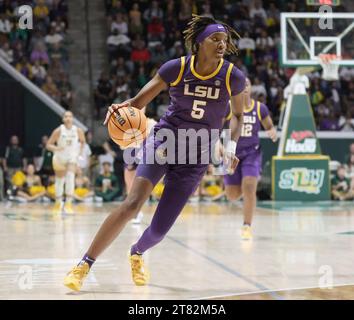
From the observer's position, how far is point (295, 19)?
17016mm

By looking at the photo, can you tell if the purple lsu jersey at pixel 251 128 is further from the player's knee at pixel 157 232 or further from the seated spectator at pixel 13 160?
the seated spectator at pixel 13 160

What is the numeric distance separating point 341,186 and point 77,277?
13.2 meters

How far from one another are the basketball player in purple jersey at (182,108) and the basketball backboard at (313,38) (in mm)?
10807

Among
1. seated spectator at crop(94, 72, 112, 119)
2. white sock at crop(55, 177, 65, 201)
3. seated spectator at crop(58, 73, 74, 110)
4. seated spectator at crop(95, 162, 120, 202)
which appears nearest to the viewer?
white sock at crop(55, 177, 65, 201)

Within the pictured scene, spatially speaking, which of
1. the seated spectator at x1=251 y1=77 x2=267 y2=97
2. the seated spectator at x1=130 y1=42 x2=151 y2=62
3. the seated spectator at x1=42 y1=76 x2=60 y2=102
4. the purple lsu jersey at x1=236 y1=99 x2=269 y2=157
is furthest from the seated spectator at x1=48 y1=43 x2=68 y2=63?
the purple lsu jersey at x1=236 y1=99 x2=269 y2=157

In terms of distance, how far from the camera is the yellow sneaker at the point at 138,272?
21.0 feet

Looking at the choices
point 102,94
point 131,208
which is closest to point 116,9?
point 102,94

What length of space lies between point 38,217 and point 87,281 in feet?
23.3

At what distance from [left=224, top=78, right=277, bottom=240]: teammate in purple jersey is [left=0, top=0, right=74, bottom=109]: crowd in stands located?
1017cm

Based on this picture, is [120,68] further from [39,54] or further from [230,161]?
[230,161]

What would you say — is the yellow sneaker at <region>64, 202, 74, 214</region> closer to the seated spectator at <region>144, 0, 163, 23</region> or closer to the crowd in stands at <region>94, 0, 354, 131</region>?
the crowd in stands at <region>94, 0, 354, 131</region>

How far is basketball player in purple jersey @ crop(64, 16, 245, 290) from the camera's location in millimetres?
6156

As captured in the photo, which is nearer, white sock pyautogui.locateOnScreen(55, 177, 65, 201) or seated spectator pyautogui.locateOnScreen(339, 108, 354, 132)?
white sock pyautogui.locateOnScreen(55, 177, 65, 201)

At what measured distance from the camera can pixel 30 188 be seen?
58.7ft
